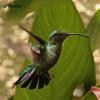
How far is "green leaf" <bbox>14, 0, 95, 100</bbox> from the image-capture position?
732 mm

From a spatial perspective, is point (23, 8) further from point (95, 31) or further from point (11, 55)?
point (11, 55)

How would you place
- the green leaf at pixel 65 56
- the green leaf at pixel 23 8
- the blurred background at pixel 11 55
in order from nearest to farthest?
the green leaf at pixel 65 56, the green leaf at pixel 23 8, the blurred background at pixel 11 55

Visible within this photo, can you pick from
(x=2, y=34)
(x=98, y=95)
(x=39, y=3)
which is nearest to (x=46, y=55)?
(x=98, y=95)

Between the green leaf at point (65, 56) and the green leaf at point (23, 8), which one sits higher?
the green leaf at point (23, 8)

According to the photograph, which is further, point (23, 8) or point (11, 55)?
point (11, 55)

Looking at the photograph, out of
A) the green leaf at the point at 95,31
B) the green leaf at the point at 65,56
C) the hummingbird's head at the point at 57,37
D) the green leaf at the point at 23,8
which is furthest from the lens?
the green leaf at the point at 95,31

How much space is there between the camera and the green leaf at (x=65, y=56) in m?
0.73

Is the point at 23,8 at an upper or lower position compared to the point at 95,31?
upper

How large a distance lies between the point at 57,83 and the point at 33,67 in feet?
0.61

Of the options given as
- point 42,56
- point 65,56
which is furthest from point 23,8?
point 42,56

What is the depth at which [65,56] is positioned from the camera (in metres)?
0.77

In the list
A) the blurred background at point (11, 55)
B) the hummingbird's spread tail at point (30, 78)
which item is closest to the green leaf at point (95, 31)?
the blurred background at point (11, 55)

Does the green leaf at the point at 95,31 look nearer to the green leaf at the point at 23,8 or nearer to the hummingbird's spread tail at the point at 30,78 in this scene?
the green leaf at the point at 23,8

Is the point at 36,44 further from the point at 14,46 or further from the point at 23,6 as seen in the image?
the point at 23,6
